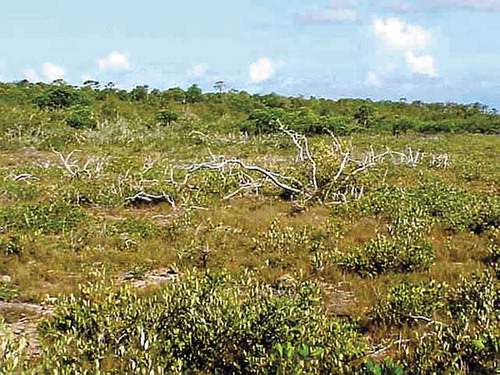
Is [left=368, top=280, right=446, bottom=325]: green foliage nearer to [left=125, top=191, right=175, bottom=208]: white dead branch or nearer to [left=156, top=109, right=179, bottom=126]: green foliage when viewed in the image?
[left=125, top=191, right=175, bottom=208]: white dead branch

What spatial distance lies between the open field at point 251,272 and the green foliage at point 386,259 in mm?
21

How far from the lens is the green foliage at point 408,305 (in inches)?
268

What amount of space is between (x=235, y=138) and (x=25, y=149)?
11345 millimetres

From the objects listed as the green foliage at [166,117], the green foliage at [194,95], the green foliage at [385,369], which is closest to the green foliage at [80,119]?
the green foliage at [166,117]

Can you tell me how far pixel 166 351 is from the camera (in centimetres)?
554

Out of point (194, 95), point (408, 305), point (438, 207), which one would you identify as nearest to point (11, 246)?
point (408, 305)

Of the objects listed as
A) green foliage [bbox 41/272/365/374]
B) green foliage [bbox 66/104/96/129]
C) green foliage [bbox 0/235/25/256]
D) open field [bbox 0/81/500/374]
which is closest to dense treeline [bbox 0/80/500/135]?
green foliage [bbox 66/104/96/129]

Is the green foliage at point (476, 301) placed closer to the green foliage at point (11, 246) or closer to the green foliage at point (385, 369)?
the green foliage at point (385, 369)

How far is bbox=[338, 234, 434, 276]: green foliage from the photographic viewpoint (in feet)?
29.3

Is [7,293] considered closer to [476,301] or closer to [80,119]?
[476,301]

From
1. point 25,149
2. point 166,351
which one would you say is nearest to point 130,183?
point 166,351

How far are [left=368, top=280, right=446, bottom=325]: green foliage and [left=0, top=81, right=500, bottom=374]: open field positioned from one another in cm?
2

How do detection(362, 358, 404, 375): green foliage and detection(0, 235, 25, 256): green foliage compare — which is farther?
detection(0, 235, 25, 256): green foliage

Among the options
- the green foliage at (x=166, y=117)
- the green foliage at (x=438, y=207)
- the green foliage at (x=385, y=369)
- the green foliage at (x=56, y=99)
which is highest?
the green foliage at (x=56, y=99)
